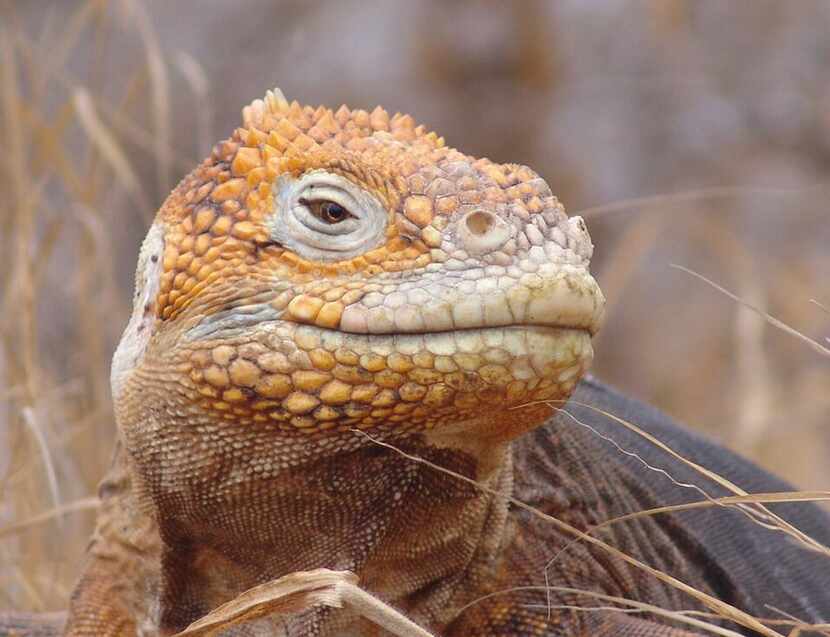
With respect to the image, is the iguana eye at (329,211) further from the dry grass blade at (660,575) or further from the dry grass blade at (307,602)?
the dry grass blade at (307,602)

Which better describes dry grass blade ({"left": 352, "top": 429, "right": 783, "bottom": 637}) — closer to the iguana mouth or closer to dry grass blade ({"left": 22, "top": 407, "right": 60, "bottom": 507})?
the iguana mouth

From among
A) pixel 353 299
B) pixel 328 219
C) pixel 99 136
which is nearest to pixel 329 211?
pixel 328 219

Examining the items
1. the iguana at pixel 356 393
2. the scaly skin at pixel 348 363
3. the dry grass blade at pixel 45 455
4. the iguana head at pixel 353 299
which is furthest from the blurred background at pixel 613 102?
the iguana head at pixel 353 299

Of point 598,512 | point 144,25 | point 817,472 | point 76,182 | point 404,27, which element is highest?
point 404,27

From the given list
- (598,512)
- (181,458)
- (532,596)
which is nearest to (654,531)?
(598,512)

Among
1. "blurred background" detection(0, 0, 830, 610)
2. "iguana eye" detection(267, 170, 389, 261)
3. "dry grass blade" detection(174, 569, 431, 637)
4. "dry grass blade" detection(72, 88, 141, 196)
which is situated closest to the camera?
"dry grass blade" detection(174, 569, 431, 637)

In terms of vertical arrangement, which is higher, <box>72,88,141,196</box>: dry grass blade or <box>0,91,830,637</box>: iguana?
<box>72,88,141,196</box>: dry grass blade

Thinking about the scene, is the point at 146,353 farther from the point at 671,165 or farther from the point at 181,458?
the point at 671,165

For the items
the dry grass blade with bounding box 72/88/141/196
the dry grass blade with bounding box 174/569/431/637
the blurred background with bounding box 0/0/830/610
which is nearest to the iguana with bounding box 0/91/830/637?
the dry grass blade with bounding box 174/569/431/637
